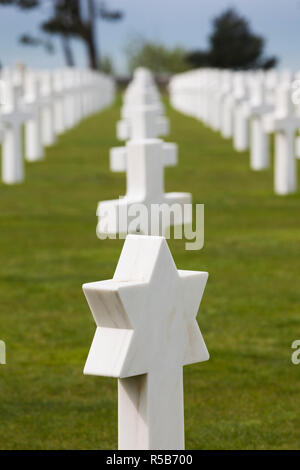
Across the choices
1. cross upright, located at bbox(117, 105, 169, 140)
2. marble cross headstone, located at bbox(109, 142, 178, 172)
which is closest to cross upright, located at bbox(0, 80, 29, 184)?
cross upright, located at bbox(117, 105, 169, 140)

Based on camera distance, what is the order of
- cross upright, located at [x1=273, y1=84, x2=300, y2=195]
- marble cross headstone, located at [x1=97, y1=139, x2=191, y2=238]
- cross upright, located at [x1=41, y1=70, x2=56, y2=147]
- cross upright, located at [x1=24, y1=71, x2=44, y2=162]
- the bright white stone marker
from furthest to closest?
cross upright, located at [x1=41, y1=70, x2=56, y2=147] < cross upright, located at [x1=24, y1=71, x2=44, y2=162] < cross upright, located at [x1=273, y1=84, x2=300, y2=195] < marble cross headstone, located at [x1=97, y1=139, x2=191, y2=238] < the bright white stone marker

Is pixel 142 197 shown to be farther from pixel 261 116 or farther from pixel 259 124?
pixel 259 124

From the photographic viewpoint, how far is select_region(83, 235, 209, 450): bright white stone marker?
3395 millimetres

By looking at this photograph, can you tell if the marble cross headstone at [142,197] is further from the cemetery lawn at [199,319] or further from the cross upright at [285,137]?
the cross upright at [285,137]

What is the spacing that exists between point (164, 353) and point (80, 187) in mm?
11105

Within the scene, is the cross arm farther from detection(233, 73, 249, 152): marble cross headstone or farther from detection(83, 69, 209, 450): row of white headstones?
detection(233, 73, 249, 152): marble cross headstone

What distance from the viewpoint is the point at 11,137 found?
49.1 ft

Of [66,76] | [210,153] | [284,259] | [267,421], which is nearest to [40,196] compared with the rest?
[284,259]

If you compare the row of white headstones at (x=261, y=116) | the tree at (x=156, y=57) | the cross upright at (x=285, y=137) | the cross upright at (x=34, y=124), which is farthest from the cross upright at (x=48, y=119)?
the tree at (x=156, y=57)

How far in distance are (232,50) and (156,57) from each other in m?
16.0

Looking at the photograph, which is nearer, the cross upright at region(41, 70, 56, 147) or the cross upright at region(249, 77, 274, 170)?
the cross upright at region(249, 77, 274, 170)

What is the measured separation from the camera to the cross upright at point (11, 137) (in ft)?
49.2

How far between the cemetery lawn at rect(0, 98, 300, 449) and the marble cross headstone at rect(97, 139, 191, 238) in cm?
72
